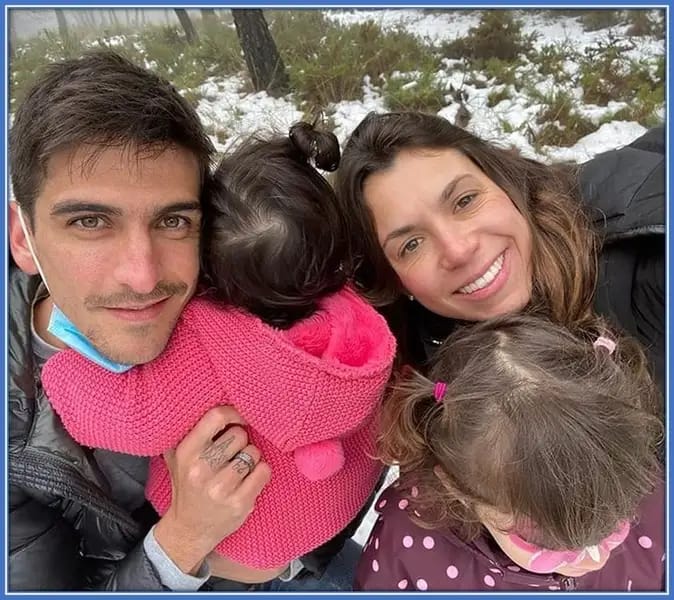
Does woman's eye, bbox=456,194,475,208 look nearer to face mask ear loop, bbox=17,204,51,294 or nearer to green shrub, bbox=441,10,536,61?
face mask ear loop, bbox=17,204,51,294

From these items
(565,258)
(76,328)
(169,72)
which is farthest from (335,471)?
(169,72)

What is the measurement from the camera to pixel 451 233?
1579 millimetres

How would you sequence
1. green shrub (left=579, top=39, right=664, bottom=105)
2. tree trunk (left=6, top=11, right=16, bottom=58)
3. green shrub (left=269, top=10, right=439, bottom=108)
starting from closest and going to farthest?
1. tree trunk (left=6, top=11, right=16, bottom=58)
2. green shrub (left=579, top=39, right=664, bottom=105)
3. green shrub (left=269, top=10, right=439, bottom=108)

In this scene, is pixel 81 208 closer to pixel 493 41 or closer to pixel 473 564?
pixel 473 564

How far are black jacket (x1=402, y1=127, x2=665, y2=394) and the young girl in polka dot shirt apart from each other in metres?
0.15

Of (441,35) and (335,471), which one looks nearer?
(335,471)

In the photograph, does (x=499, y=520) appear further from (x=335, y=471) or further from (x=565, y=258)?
(x=565, y=258)

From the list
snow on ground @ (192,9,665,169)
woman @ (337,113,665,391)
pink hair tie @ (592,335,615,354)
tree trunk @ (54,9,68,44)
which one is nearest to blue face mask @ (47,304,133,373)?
woman @ (337,113,665,391)

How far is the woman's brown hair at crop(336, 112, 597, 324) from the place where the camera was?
168 centimetres

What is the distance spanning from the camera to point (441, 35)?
4.35 meters

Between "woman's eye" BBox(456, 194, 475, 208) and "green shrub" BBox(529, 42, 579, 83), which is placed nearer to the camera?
"woman's eye" BBox(456, 194, 475, 208)

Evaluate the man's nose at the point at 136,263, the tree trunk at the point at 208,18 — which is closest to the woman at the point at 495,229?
the man's nose at the point at 136,263

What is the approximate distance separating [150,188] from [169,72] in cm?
340

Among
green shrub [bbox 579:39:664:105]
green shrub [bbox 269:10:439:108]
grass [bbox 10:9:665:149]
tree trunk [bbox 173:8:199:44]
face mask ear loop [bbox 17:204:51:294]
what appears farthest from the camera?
tree trunk [bbox 173:8:199:44]
